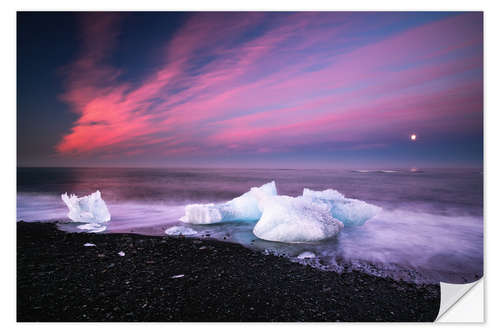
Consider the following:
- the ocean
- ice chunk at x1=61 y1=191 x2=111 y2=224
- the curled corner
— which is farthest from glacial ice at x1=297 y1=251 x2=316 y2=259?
ice chunk at x1=61 y1=191 x2=111 y2=224

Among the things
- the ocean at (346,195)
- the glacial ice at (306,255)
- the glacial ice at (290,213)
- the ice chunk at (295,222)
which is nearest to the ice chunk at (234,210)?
the glacial ice at (290,213)

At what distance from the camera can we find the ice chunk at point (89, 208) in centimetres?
359

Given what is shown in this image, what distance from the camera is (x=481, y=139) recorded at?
2.64m

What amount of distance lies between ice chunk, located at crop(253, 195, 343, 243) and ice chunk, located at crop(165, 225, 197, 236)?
0.92 metres

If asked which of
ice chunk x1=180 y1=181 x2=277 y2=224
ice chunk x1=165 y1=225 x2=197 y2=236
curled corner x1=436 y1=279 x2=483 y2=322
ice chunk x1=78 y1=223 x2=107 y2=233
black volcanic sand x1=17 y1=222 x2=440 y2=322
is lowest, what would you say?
curled corner x1=436 y1=279 x2=483 y2=322

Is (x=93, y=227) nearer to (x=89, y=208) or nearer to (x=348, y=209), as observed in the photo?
(x=89, y=208)

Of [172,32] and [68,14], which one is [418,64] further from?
[68,14]

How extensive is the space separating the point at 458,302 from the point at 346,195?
200 centimetres

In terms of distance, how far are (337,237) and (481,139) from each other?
1.94m

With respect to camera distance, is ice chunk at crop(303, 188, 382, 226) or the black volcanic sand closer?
the black volcanic sand

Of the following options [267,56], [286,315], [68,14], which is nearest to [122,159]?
[68,14]

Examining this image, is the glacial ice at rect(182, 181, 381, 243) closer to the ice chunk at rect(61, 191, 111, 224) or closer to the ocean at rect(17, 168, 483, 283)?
the ocean at rect(17, 168, 483, 283)

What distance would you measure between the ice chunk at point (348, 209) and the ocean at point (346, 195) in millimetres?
164

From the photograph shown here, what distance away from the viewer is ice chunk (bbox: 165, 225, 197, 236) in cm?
345
